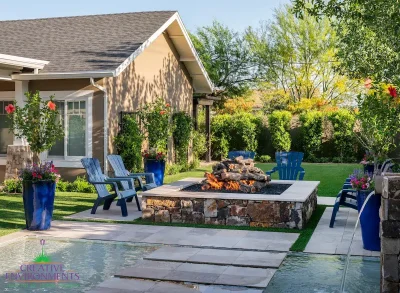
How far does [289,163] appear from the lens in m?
12.9

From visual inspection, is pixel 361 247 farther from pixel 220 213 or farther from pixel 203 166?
pixel 203 166

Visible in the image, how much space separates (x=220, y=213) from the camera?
29.1ft

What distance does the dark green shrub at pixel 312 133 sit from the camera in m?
22.7

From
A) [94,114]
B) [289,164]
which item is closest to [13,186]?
[94,114]

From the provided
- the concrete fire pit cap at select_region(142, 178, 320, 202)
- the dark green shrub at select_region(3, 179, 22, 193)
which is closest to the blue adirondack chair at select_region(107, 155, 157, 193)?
the concrete fire pit cap at select_region(142, 178, 320, 202)

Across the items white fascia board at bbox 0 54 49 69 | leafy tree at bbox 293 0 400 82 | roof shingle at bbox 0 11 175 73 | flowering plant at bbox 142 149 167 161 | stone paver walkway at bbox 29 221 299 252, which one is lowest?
→ stone paver walkway at bbox 29 221 299 252

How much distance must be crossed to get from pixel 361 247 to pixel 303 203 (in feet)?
5.08

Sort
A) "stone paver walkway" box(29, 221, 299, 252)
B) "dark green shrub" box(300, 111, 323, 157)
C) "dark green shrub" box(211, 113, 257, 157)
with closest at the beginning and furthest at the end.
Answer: "stone paver walkway" box(29, 221, 299, 252), "dark green shrub" box(300, 111, 323, 157), "dark green shrub" box(211, 113, 257, 157)

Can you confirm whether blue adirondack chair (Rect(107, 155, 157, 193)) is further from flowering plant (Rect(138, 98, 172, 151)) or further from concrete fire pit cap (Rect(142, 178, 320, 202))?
flowering plant (Rect(138, 98, 172, 151))

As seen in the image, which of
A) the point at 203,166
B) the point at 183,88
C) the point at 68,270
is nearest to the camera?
the point at 68,270

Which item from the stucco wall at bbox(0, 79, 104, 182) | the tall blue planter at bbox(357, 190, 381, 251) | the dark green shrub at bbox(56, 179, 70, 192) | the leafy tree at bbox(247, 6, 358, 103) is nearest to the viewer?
the tall blue planter at bbox(357, 190, 381, 251)

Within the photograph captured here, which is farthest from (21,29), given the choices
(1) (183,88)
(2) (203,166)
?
(2) (203,166)

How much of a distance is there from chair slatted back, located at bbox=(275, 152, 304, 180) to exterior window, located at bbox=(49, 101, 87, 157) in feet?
16.1

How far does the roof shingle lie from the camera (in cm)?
1443
